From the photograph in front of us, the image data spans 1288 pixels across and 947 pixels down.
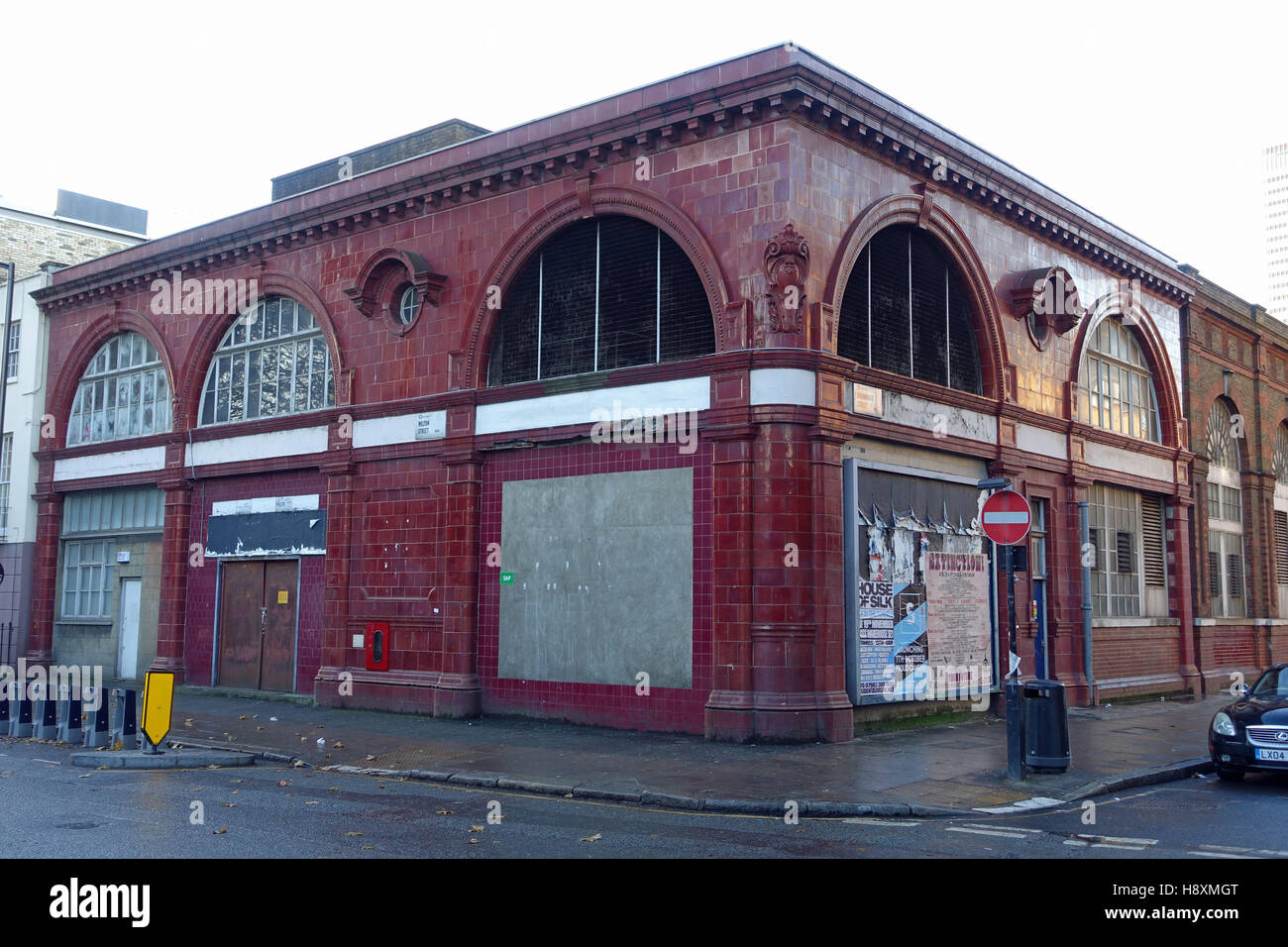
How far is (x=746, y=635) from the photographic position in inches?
625

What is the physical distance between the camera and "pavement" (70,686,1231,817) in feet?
38.3

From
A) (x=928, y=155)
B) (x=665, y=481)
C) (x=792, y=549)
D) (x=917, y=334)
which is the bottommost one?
(x=792, y=549)

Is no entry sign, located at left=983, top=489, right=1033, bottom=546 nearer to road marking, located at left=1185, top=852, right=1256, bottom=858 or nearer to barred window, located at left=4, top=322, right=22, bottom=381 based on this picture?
road marking, located at left=1185, top=852, right=1256, bottom=858

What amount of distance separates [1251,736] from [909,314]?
8734 millimetres

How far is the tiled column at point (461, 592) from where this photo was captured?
19062 mm

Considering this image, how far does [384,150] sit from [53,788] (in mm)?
17519

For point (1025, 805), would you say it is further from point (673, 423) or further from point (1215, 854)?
point (673, 423)

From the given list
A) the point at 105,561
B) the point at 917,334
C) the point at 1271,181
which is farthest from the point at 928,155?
the point at 1271,181

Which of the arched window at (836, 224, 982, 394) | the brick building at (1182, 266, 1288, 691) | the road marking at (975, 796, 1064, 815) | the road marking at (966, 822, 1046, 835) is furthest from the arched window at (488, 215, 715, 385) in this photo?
the brick building at (1182, 266, 1288, 691)

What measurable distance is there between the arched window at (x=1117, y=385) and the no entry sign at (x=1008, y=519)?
1069cm

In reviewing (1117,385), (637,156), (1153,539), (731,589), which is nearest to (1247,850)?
(731,589)
